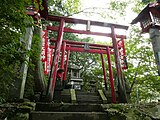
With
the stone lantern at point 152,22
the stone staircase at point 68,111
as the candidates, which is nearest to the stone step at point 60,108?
the stone staircase at point 68,111

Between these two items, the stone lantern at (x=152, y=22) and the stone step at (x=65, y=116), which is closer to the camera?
the stone step at (x=65, y=116)

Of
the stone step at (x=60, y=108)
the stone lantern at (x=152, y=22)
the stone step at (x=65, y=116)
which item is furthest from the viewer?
the stone lantern at (x=152, y=22)

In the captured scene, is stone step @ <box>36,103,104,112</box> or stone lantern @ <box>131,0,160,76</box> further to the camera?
stone lantern @ <box>131,0,160,76</box>

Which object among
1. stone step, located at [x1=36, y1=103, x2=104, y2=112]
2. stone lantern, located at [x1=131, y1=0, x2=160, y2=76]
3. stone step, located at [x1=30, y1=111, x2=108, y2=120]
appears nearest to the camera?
stone step, located at [x1=30, y1=111, x2=108, y2=120]

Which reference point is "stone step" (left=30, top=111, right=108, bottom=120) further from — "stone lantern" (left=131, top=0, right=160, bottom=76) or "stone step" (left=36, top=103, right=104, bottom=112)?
"stone lantern" (left=131, top=0, right=160, bottom=76)

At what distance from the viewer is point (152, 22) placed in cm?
727

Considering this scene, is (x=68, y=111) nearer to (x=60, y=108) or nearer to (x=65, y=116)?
(x=60, y=108)

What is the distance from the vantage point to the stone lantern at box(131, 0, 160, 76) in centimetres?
688

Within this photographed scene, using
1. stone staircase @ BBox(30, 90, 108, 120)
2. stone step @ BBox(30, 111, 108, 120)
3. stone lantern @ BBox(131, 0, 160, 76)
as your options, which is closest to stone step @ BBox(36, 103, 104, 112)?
stone staircase @ BBox(30, 90, 108, 120)

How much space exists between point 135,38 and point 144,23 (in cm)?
272

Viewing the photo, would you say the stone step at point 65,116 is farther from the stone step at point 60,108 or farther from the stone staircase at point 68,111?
the stone step at point 60,108

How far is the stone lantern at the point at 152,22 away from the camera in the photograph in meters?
6.88

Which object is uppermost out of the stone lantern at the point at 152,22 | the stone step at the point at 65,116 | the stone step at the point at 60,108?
the stone lantern at the point at 152,22

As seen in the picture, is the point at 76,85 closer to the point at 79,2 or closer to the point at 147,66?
the point at 147,66
